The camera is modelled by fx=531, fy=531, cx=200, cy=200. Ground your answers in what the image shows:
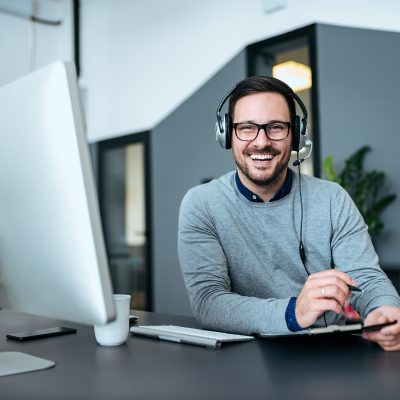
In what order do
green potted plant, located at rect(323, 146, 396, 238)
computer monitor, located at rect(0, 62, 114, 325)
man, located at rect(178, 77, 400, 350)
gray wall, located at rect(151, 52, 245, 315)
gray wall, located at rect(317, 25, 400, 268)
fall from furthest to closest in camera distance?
gray wall, located at rect(151, 52, 245, 315)
gray wall, located at rect(317, 25, 400, 268)
green potted plant, located at rect(323, 146, 396, 238)
man, located at rect(178, 77, 400, 350)
computer monitor, located at rect(0, 62, 114, 325)

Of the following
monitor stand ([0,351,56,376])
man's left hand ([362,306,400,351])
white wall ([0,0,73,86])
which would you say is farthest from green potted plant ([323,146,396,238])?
white wall ([0,0,73,86])

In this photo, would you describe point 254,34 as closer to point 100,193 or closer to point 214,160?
point 214,160

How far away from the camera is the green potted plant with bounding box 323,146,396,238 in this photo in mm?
3449

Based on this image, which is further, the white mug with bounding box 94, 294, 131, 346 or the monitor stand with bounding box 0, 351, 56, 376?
the white mug with bounding box 94, 294, 131, 346

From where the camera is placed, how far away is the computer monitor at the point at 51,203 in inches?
30.3

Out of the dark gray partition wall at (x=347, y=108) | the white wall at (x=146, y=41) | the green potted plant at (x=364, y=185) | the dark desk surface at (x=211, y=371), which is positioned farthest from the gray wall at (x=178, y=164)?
the dark desk surface at (x=211, y=371)

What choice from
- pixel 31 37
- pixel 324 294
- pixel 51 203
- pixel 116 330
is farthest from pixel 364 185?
pixel 31 37

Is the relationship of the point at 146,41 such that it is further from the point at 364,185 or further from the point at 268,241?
the point at 268,241

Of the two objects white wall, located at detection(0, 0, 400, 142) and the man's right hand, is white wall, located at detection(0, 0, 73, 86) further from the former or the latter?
the man's right hand

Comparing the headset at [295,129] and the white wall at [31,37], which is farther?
the white wall at [31,37]

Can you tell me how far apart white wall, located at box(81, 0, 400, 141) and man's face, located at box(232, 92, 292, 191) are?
2.36 m

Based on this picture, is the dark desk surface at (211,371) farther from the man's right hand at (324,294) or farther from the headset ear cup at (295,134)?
the headset ear cup at (295,134)

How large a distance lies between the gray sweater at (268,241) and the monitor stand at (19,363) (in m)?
0.52

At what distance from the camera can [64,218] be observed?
796mm
